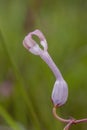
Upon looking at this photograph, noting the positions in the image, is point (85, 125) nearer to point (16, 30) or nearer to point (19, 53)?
point (19, 53)

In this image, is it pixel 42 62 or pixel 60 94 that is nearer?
pixel 60 94

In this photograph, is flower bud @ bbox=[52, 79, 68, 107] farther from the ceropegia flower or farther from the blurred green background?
the blurred green background

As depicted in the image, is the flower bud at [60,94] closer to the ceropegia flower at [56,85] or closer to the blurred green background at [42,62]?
the ceropegia flower at [56,85]

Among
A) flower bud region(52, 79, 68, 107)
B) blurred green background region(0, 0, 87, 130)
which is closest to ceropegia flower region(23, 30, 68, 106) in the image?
flower bud region(52, 79, 68, 107)

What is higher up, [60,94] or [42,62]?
[60,94]

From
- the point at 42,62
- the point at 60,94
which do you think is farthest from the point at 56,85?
the point at 42,62

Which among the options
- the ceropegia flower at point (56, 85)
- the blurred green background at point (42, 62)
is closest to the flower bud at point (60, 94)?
the ceropegia flower at point (56, 85)

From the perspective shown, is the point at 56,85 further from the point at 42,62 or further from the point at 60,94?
the point at 42,62

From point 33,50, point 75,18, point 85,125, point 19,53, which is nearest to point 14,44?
point 19,53
